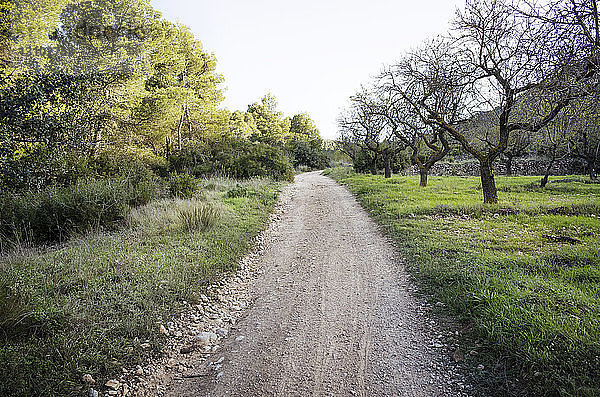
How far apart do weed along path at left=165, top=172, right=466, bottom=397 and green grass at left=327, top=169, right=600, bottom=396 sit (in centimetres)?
50

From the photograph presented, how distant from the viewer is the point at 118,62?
15531 mm

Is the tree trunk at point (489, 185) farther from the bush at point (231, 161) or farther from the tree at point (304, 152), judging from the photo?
the tree at point (304, 152)

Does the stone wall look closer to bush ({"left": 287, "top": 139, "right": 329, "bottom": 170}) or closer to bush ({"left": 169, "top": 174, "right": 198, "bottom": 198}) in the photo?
bush ({"left": 287, "top": 139, "right": 329, "bottom": 170})

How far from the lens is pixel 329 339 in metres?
3.85

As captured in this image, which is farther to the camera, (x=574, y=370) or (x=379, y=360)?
(x=379, y=360)

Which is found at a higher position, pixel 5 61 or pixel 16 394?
pixel 5 61

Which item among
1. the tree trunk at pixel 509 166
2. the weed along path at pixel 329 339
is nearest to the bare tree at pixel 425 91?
the weed along path at pixel 329 339

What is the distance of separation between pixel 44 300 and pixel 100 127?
14157 millimetres

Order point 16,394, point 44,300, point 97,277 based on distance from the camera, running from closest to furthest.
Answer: point 16,394
point 44,300
point 97,277

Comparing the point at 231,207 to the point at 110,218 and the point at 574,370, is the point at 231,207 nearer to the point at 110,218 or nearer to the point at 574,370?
the point at 110,218

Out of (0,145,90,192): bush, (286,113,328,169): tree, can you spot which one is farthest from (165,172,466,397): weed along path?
(286,113,328,169): tree

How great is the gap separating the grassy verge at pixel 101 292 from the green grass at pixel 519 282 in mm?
3726

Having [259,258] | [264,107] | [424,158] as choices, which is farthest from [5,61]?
[264,107]

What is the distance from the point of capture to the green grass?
2.92 m
